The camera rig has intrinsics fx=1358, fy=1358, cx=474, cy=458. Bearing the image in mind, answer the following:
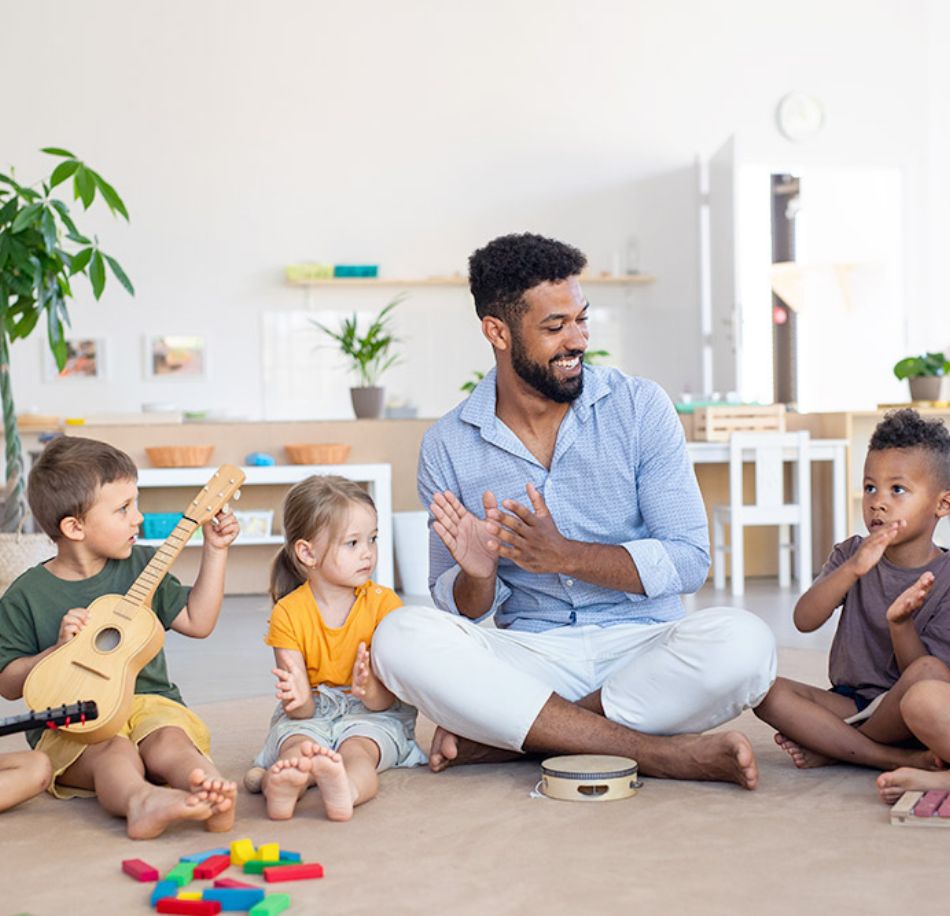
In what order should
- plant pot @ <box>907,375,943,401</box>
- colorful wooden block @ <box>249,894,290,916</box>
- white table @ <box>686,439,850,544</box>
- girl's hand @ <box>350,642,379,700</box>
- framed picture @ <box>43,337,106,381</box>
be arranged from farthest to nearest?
framed picture @ <box>43,337,106,381</box>
plant pot @ <box>907,375,943,401</box>
white table @ <box>686,439,850,544</box>
girl's hand @ <box>350,642,379,700</box>
colorful wooden block @ <box>249,894,290,916</box>

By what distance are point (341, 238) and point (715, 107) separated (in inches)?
93.5

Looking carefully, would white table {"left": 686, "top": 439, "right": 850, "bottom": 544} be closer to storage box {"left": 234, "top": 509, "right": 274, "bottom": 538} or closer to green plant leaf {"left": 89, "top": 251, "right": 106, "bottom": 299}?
storage box {"left": 234, "top": 509, "right": 274, "bottom": 538}

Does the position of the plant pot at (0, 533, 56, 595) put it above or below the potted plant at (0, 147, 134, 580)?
below

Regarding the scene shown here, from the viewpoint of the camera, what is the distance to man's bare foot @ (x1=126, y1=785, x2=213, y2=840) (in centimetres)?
188

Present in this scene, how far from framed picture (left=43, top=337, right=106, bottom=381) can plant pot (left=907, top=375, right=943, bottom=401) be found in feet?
14.2

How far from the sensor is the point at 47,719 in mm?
2041

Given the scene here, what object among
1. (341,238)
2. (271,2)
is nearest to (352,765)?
(341,238)

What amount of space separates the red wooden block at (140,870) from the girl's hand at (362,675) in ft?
1.75

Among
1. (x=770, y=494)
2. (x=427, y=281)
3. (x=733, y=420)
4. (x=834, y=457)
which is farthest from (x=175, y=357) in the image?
(x=834, y=457)

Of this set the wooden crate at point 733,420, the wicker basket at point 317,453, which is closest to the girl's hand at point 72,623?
the wicker basket at point 317,453

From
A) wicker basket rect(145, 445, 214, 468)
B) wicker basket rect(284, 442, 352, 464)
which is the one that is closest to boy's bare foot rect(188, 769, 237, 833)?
wicker basket rect(145, 445, 214, 468)

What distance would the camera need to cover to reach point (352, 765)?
7.03 feet

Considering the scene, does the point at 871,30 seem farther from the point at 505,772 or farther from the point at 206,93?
the point at 505,772

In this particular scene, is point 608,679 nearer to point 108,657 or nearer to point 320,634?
point 320,634
